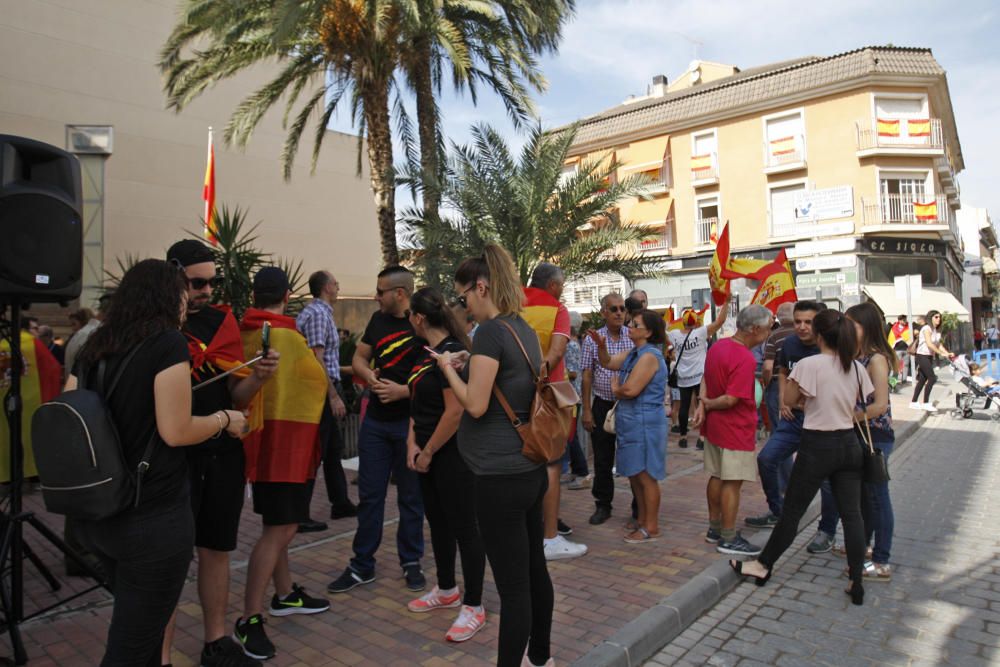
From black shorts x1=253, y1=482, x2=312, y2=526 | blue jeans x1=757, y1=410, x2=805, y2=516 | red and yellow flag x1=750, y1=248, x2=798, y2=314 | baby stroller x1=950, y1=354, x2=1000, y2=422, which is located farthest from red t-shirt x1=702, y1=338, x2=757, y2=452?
baby stroller x1=950, y1=354, x2=1000, y2=422

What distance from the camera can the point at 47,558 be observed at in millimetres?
5047

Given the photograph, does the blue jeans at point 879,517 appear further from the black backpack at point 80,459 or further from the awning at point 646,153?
the awning at point 646,153

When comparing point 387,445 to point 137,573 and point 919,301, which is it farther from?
point 919,301

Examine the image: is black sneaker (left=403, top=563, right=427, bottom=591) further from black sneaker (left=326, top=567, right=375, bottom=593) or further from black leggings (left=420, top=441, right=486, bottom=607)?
black leggings (left=420, top=441, right=486, bottom=607)

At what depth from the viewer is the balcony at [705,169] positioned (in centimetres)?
2934

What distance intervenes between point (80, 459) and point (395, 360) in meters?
2.18

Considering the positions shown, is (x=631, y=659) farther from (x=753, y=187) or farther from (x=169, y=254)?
(x=753, y=187)

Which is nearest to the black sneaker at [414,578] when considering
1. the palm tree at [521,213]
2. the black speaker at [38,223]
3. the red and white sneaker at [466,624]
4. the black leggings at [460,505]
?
the black leggings at [460,505]

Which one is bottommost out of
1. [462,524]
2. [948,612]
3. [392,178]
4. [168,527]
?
[948,612]

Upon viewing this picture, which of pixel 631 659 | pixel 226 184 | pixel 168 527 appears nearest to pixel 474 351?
pixel 168 527

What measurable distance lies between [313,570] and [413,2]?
8.94 metres

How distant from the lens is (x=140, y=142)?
66.1ft

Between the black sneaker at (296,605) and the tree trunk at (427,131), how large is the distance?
8863 millimetres

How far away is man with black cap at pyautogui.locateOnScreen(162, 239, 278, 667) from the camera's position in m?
2.97
